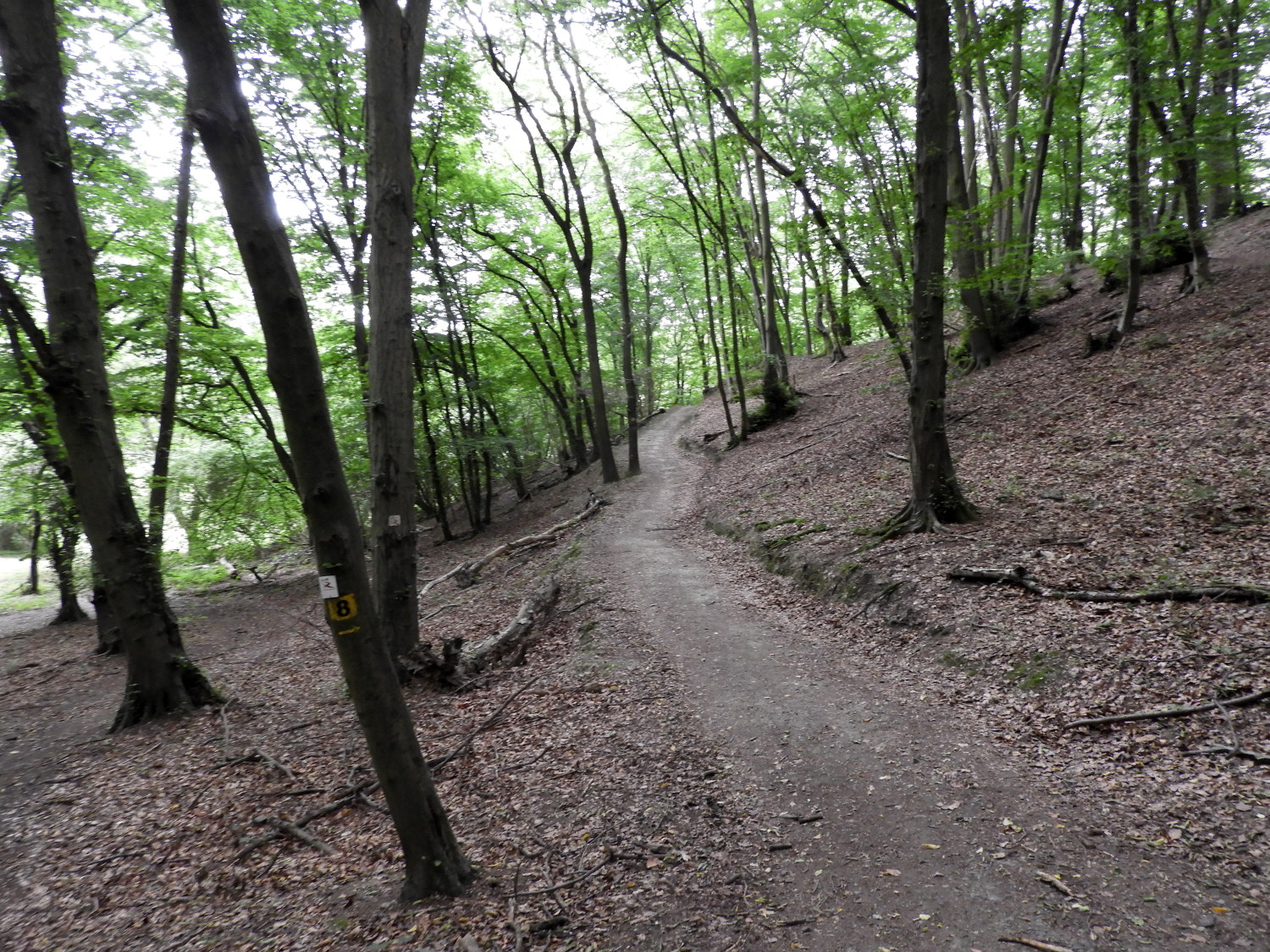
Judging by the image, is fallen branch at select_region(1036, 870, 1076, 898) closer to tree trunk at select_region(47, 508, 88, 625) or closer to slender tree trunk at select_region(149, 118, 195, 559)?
slender tree trunk at select_region(149, 118, 195, 559)

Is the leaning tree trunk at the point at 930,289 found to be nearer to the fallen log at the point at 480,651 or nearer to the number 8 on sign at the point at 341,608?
the fallen log at the point at 480,651

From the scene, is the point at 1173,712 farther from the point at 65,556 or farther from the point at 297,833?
the point at 65,556

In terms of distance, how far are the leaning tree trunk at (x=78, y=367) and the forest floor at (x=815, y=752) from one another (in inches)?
34.5

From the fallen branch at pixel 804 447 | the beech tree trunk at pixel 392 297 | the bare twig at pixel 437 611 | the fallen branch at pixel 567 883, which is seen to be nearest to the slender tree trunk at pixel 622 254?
the fallen branch at pixel 804 447

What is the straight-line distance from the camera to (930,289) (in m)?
8.16

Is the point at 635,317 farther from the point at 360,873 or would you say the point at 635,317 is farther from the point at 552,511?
the point at 360,873

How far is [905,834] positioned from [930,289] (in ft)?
21.1

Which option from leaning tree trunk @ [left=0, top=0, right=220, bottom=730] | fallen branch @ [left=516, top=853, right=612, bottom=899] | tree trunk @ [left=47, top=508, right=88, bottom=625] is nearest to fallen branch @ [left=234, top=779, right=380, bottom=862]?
fallen branch @ [left=516, top=853, right=612, bottom=899]

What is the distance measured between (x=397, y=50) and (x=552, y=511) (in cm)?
1463

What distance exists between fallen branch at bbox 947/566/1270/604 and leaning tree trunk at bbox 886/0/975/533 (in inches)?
62.9

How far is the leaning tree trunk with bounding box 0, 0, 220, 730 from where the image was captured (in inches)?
285

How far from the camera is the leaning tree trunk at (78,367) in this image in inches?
285

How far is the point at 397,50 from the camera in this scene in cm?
698

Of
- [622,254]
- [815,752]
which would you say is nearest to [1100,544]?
[815,752]
